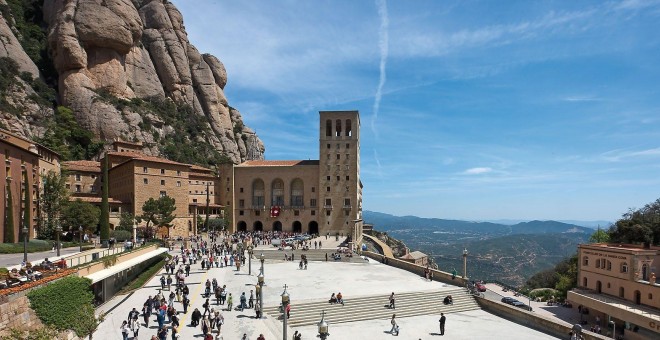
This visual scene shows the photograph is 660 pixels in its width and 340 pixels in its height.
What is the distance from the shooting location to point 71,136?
215 feet

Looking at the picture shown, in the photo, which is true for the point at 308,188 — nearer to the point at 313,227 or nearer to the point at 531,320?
the point at 313,227

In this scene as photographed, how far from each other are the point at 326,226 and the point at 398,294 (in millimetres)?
40577

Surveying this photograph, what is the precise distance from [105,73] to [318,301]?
233 feet

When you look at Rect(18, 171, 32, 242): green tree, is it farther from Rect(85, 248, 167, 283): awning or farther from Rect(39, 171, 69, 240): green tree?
Rect(85, 248, 167, 283): awning

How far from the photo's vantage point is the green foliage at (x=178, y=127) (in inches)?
2970

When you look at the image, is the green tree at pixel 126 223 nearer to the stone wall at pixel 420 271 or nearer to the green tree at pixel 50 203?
the green tree at pixel 50 203

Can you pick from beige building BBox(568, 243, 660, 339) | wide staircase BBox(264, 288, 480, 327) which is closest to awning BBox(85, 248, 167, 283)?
wide staircase BBox(264, 288, 480, 327)

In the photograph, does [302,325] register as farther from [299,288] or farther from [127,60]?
[127,60]

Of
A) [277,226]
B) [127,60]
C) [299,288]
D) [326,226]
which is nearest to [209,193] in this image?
[277,226]

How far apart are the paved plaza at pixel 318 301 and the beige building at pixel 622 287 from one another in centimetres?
1018

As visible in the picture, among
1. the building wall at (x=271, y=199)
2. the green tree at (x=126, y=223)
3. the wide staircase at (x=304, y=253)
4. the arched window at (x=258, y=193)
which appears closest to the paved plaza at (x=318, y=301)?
the wide staircase at (x=304, y=253)

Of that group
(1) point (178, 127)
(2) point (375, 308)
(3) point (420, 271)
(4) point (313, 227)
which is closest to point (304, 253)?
(3) point (420, 271)

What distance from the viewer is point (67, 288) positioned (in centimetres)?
1636

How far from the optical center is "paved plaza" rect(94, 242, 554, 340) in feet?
59.0
